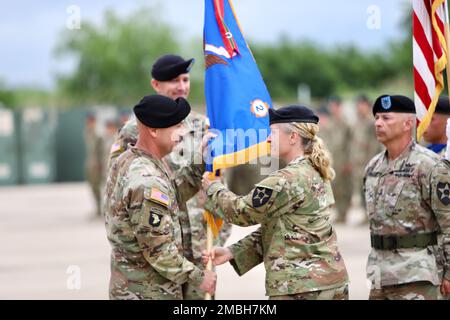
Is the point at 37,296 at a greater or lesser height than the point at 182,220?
lesser

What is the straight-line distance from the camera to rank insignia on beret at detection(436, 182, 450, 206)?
568 centimetres

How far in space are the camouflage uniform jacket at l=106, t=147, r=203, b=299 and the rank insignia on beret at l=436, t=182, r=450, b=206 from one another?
62.5 inches

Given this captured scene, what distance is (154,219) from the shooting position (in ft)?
16.8

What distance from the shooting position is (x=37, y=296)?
32.3 feet

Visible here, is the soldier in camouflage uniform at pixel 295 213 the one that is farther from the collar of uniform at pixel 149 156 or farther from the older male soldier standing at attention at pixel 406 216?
the older male soldier standing at attention at pixel 406 216

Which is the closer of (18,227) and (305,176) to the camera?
(305,176)

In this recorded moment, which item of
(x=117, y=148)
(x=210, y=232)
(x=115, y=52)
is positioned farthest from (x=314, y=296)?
(x=115, y=52)

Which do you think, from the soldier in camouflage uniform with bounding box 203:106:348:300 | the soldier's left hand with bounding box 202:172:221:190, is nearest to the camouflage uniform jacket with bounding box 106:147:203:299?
the soldier's left hand with bounding box 202:172:221:190

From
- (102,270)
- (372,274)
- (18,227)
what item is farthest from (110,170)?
(18,227)

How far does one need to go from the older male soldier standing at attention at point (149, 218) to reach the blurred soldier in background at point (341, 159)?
11.5 meters

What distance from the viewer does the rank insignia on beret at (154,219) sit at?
16.8 feet

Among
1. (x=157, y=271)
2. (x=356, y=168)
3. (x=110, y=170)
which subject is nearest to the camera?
(x=157, y=271)

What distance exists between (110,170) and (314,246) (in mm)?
1356
